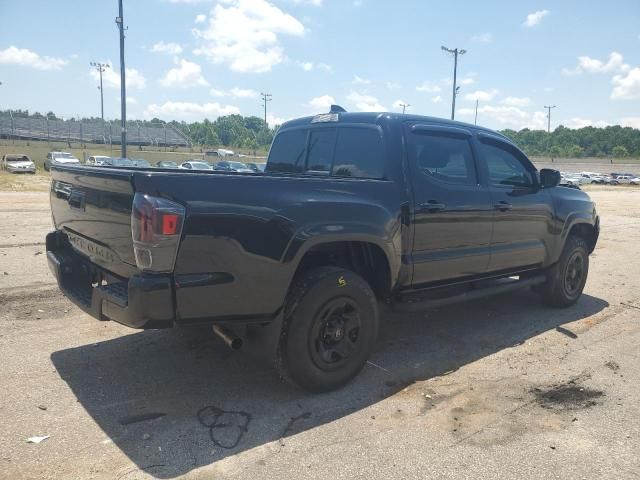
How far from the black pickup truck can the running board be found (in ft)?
0.05

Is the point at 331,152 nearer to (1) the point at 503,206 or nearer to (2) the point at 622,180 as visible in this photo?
(1) the point at 503,206

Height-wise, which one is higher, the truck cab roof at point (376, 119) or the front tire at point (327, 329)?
the truck cab roof at point (376, 119)

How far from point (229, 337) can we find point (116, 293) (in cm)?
75

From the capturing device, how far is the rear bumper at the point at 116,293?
9.46 feet

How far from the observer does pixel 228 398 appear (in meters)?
3.59

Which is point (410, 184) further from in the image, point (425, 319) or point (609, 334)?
point (609, 334)

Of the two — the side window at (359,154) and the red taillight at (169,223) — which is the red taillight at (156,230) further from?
the side window at (359,154)

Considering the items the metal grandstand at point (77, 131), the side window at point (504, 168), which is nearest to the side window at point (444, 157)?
the side window at point (504, 168)

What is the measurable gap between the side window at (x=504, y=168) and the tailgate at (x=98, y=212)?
10.8ft

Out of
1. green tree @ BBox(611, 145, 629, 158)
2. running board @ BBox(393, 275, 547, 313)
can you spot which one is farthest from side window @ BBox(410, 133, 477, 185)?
green tree @ BBox(611, 145, 629, 158)

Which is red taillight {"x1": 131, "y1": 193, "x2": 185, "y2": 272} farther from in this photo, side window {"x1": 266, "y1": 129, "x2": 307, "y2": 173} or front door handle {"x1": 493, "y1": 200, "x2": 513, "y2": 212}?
front door handle {"x1": 493, "y1": 200, "x2": 513, "y2": 212}

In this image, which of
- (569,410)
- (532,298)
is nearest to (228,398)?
(569,410)

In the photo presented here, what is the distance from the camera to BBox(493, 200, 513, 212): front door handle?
4.86 metres

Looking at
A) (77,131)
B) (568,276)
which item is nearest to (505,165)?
(568,276)
